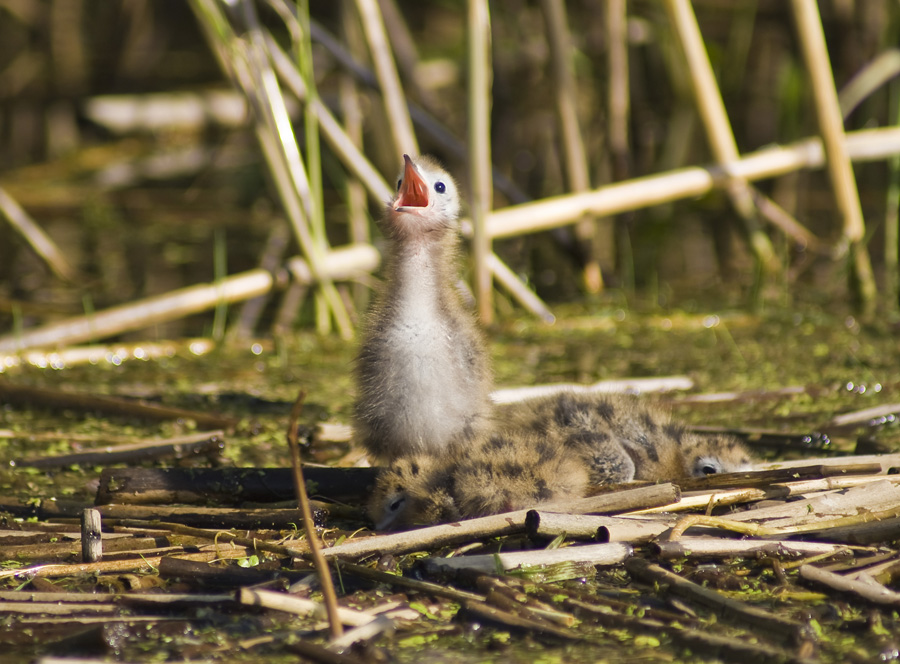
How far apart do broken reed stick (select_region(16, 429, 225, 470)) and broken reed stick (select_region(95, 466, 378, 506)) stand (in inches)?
16.2

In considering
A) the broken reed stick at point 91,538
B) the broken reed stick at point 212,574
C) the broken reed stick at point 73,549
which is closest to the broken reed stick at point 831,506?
the broken reed stick at point 212,574

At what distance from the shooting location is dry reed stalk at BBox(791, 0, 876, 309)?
548 cm

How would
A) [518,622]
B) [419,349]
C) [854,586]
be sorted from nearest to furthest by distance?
[518,622], [854,586], [419,349]

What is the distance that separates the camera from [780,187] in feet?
30.3

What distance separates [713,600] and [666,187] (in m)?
3.63

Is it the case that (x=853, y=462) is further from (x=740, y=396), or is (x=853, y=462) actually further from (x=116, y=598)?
(x=116, y=598)

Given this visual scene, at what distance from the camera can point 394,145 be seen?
17.9ft

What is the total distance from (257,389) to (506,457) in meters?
1.99

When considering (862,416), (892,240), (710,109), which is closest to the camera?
(862,416)

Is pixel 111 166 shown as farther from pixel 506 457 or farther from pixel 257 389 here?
pixel 506 457

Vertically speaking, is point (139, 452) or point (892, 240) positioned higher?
point (892, 240)

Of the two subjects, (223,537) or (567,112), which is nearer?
(223,537)

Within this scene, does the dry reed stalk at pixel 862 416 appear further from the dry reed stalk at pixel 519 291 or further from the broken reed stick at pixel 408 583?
the dry reed stalk at pixel 519 291

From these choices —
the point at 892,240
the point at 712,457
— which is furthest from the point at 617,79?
the point at 712,457
